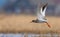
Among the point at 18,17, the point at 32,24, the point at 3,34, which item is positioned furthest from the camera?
the point at 18,17

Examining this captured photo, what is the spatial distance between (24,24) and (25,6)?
24 centimetres

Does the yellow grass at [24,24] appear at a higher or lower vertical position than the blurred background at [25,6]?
lower

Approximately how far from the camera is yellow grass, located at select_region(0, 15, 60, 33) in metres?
1.49

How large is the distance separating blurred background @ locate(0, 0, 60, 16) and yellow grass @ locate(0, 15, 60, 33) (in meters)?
0.06

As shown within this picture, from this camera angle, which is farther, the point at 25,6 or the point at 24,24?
the point at 25,6

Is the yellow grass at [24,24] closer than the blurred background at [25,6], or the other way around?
the yellow grass at [24,24]

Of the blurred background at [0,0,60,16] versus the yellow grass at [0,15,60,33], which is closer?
the yellow grass at [0,15,60,33]

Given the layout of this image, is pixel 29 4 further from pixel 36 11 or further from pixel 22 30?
pixel 22 30

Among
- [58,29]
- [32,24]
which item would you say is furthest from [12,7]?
[58,29]

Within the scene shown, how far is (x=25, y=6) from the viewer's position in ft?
5.76

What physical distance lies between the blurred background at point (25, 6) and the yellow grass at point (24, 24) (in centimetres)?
6

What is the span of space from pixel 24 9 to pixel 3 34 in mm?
480

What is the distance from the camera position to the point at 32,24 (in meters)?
1.59

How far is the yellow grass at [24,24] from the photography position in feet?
4.87
